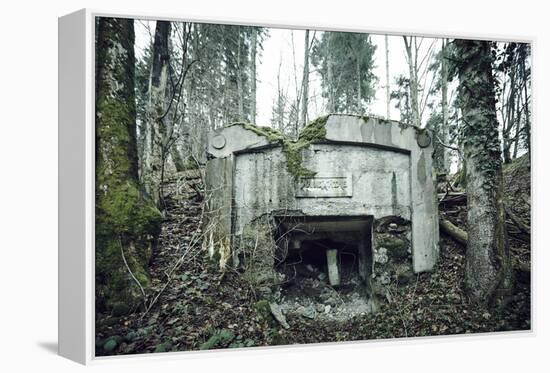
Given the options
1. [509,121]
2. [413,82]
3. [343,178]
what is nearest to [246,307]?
[343,178]

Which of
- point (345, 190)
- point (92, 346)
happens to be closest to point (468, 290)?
point (345, 190)

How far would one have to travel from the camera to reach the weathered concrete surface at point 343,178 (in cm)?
538

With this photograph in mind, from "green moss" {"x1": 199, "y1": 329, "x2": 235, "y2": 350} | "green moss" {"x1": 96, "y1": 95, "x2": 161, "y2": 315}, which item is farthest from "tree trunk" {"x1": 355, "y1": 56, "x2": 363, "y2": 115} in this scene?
"green moss" {"x1": 199, "y1": 329, "x2": 235, "y2": 350}

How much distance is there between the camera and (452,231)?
5.74 metres

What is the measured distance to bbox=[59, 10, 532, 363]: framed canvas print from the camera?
4707 millimetres

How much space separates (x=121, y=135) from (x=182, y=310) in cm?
160

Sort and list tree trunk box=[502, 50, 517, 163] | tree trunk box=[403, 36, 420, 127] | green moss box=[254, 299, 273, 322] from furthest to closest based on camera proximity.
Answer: tree trunk box=[502, 50, 517, 163]
tree trunk box=[403, 36, 420, 127]
green moss box=[254, 299, 273, 322]

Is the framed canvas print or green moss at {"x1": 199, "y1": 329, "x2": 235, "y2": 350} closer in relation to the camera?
the framed canvas print

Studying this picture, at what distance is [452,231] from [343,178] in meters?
1.28

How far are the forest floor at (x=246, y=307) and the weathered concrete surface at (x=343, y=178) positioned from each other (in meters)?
0.28

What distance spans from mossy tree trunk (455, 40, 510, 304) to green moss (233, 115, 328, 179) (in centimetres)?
161

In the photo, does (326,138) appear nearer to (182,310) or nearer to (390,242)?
(390,242)

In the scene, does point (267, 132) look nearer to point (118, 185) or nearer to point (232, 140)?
point (232, 140)

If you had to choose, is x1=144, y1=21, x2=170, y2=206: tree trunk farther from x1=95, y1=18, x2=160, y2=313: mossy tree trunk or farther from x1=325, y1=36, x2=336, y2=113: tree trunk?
x1=325, y1=36, x2=336, y2=113: tree trunk
